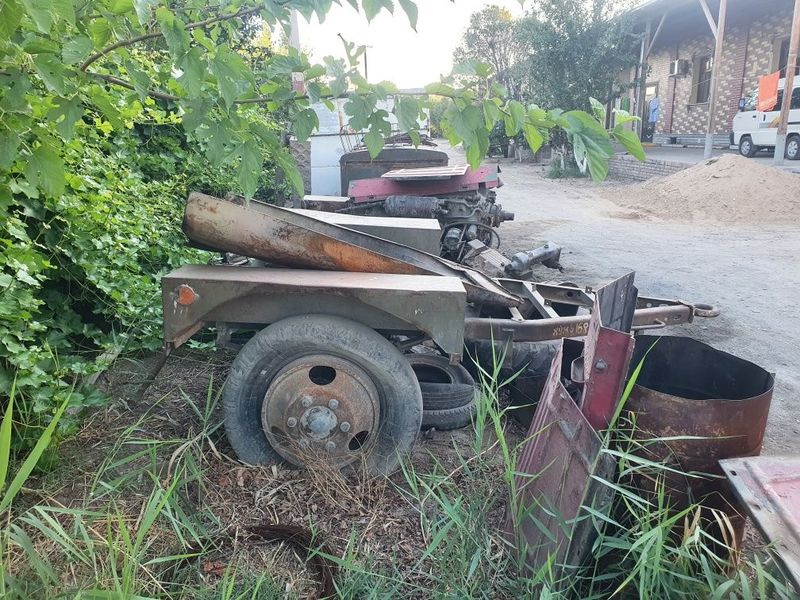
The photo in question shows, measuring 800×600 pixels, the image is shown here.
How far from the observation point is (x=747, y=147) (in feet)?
62.4

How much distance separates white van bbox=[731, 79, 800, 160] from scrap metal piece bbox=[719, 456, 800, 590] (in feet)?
60.2

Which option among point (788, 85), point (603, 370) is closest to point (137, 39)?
point (603, 370)

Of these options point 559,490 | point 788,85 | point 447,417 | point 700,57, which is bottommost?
point 447,417

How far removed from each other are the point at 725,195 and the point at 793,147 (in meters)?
6.90

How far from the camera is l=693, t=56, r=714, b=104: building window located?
24.0 metres

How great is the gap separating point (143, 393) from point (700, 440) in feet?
9.04

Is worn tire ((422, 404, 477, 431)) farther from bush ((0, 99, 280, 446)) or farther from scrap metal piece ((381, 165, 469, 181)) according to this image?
scrap metal piece ((381, 165, 469, 181))

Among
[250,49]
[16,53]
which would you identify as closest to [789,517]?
[16,53]

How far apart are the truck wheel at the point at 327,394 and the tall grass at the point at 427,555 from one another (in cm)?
27

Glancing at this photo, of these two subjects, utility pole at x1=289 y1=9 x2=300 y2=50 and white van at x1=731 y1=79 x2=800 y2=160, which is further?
white van at x1=731 y1=79 x2=800 y2=160

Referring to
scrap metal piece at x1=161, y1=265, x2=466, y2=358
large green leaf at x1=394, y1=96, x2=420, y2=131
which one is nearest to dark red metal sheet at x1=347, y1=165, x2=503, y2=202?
scrap metal piece at x1=161, y1=265, x2=466, y2=358

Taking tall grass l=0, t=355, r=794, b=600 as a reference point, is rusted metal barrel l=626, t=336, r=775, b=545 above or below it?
above

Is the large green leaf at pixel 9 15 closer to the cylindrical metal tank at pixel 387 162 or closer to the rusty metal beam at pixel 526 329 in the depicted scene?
the rusty metal beam at pixel 526 329

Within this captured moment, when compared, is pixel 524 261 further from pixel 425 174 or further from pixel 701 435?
pixel 701 435
